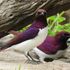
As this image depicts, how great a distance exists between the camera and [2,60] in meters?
4.01

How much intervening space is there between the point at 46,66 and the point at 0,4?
83 cm

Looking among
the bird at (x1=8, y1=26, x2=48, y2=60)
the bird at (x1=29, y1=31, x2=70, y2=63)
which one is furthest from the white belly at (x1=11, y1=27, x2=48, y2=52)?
the bird at (x1=29, y1=31, x2=70, y2=63)

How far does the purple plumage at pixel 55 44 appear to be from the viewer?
400cm

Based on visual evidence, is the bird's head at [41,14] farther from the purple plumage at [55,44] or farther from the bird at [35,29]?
the purple plumage at [55,44]

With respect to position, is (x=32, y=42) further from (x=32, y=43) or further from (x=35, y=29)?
(x=35, y=29)

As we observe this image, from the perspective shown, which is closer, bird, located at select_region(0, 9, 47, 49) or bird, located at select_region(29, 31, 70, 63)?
bird, located at select_region(0, 9, 47, 49)

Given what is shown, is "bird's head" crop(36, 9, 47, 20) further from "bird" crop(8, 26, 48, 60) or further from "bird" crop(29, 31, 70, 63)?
"bird" crop(29, 31, 70, 63)

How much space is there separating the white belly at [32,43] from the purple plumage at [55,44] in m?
0.32

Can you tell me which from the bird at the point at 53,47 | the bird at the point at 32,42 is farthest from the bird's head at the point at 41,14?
the bird at the point at 53,47

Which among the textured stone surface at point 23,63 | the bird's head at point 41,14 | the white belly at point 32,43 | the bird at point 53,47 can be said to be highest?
the bird's head at point 41,14

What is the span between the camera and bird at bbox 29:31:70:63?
401cm

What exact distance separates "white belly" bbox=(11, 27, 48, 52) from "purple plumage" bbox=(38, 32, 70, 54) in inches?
12.7

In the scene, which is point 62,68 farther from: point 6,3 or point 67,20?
point 67,20

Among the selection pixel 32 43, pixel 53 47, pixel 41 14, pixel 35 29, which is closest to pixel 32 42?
pixel 32 43
